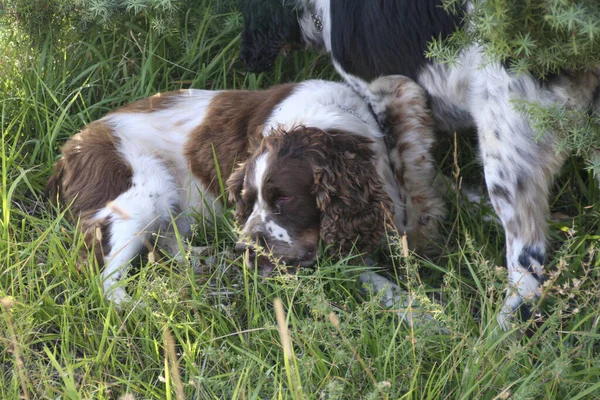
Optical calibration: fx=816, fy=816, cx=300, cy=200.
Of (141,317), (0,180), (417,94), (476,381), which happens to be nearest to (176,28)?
(0,180)

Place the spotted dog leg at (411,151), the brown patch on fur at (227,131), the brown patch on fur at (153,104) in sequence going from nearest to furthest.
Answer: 1. the spotted dog leg at (411,151)
2. the brown patch on fur at (227,131)
3. the brown patch on fur at (153,104)

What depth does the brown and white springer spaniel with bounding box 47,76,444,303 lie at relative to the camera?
360 cm

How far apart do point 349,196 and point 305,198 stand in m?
0.20

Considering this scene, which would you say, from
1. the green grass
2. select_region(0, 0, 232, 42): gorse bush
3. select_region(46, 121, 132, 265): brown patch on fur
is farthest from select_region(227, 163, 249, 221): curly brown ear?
select_region(0, 0, 232, 42): gorse bush

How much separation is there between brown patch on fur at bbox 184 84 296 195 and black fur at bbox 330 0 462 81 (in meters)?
0.41

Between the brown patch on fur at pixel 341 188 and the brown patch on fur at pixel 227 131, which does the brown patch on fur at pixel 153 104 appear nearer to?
the brown patch on fur at pixel 227 131

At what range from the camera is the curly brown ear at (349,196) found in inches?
142

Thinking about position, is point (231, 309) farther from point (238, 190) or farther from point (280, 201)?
point (238, 190)

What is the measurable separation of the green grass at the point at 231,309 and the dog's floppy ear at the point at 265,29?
0.78 feet

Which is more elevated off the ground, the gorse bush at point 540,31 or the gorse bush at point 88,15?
the gorse bush at point 540,31

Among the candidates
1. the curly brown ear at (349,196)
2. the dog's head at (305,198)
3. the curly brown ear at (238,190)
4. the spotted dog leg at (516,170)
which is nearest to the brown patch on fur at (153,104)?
the curly brown ear at (238,190)

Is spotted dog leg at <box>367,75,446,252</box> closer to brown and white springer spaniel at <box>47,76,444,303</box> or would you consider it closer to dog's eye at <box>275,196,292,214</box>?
brown and white springer spaniel at <box>47,76,444,303</box>

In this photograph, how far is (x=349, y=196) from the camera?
11.9 ft

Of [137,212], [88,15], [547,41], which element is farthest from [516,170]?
[88,15]
